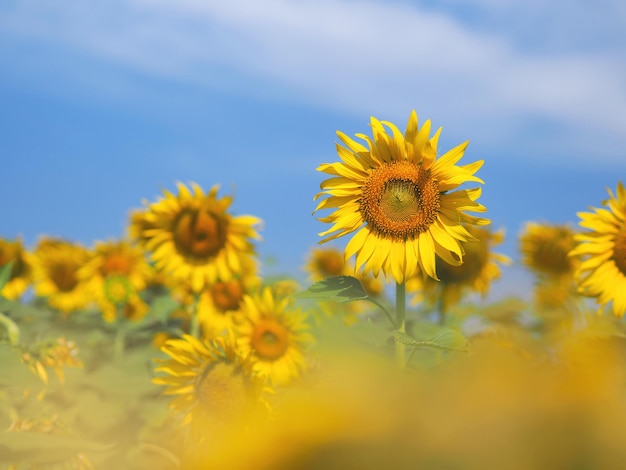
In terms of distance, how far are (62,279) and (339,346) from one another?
595 centimetres

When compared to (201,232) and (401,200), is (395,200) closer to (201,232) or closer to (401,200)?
(401,200)

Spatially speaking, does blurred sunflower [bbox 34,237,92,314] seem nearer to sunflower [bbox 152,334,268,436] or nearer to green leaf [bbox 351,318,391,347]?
sunflower [bbox 152,334,268,436]

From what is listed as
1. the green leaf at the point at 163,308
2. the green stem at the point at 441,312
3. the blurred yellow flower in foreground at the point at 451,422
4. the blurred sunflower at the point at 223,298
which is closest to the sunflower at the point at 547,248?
the green stem at the point at 441,312

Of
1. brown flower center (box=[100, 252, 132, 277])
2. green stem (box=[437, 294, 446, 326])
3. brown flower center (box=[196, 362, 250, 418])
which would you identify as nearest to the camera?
brown flower center (box=[196, 362, 250, 418])

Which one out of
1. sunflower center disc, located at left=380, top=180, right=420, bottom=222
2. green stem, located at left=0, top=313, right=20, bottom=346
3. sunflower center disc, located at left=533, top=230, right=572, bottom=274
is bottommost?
green stem, located at left=0, top=313, right=20, bottom=346

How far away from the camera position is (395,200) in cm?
229

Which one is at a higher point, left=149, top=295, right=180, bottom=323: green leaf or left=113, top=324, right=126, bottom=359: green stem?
left=149, top=295, right=180, bottom=323: green leaf

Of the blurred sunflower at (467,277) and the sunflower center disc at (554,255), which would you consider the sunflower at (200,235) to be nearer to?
the blurred sunflower at (467,277)

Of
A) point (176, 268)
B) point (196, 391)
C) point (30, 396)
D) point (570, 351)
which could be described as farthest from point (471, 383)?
point (176, 268)

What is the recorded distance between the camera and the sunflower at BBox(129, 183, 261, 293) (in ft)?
14.5

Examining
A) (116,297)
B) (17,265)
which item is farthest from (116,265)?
(17,265)

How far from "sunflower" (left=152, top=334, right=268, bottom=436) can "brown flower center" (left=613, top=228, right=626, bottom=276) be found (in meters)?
1.85

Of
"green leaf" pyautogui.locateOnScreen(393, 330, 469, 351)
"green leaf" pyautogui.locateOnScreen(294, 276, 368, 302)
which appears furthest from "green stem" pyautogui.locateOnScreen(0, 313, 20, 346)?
"green leaf" pyautogui.locateOnScreen(393, 330, 469, 351)

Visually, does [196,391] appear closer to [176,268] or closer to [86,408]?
[86,408]
